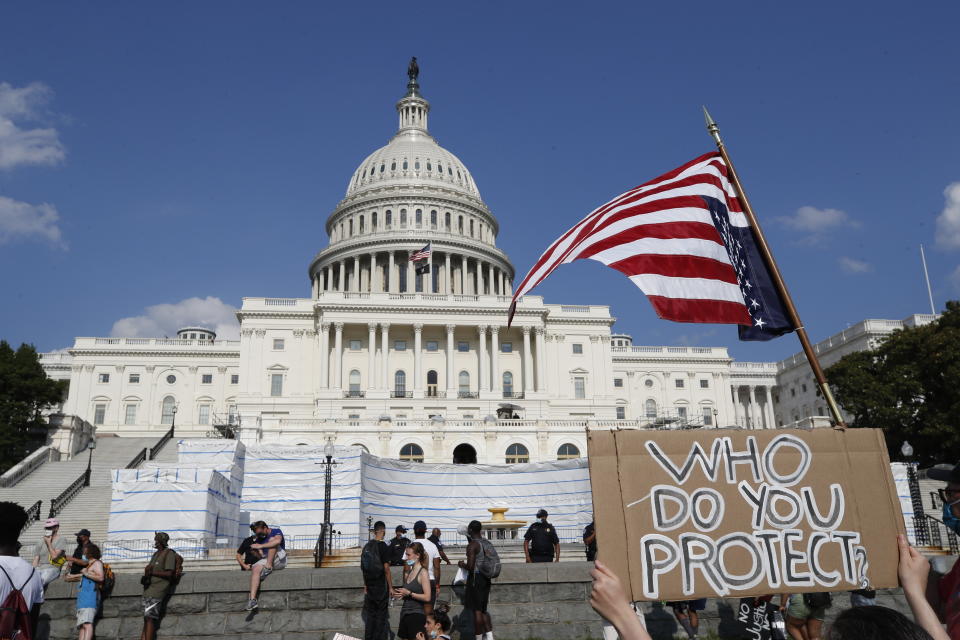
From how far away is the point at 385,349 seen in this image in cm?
7356

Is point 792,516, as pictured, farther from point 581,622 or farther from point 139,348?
point 139,348

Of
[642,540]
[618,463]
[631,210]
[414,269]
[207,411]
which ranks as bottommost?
[642,540]

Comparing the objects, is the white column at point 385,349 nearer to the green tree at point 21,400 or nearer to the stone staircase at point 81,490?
the stone staircase at point 81,490

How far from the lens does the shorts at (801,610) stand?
354 inches

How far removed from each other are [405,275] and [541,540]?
8204 cm

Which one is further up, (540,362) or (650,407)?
(540,362)

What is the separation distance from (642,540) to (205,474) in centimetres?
1981

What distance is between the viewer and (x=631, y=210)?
9.77 m

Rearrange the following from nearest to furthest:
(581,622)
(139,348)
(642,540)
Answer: (642,540), (581,622), (139,348)

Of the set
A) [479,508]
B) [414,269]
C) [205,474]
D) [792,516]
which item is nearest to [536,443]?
[479,508]

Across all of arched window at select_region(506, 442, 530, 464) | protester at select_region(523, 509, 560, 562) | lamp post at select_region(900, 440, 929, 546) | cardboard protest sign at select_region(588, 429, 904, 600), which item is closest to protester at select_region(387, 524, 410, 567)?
protester at select_region(523, 509, 560, 562)

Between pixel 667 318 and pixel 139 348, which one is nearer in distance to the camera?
pixel 667 318

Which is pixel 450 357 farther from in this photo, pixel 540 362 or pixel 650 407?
pixel 650 407

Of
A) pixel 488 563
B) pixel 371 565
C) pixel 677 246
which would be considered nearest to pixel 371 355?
pixel 371 565
